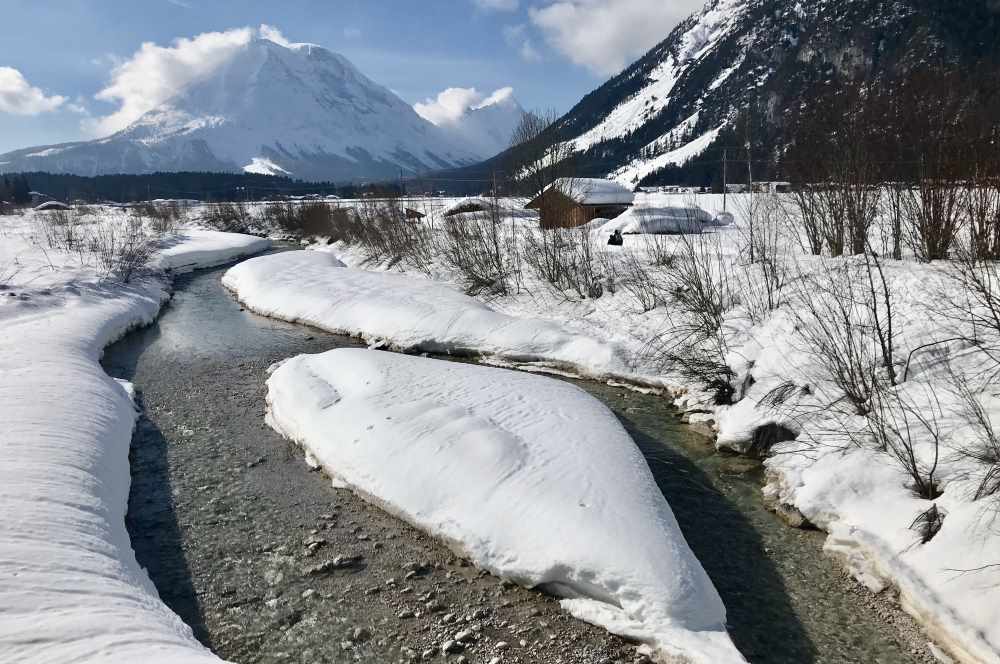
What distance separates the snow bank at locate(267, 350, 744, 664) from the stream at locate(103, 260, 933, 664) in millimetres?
229

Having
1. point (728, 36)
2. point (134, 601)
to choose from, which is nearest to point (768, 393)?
point (134, 601)

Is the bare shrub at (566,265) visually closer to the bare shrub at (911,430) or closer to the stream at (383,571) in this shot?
the stream at (383,571)

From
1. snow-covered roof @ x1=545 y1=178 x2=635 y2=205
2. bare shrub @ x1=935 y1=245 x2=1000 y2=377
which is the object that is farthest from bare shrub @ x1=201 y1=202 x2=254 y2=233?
bare shrub @ x1=935 y1=245 x2=1000 y2=377

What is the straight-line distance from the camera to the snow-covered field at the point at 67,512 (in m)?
3.71

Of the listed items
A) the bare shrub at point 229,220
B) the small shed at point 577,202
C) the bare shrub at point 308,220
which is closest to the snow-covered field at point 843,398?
the small shed at point 577,202

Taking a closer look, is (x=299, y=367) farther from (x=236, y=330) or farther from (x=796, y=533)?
(x=796, y=533)

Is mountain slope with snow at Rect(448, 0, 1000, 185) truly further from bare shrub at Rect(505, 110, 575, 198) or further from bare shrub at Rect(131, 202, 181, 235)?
bare shrub at Rect(131, 202, 181, 235)

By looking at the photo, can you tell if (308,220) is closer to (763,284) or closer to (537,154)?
(537,154)

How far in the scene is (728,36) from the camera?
149m

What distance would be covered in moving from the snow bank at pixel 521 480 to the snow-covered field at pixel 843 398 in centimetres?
156

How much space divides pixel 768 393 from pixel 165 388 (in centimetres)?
945

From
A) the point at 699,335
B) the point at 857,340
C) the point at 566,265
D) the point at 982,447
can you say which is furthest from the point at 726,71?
the point at 982,447

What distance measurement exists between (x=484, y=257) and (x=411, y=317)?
4441mm

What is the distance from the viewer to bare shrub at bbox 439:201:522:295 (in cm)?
1628
